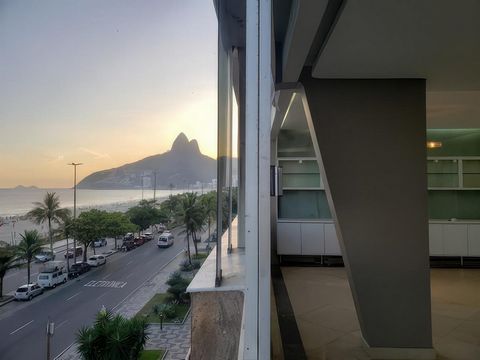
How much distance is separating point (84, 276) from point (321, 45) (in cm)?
209

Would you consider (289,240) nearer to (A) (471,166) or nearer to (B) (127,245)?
(A) (471,166)

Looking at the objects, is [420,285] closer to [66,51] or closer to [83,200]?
[83,200]

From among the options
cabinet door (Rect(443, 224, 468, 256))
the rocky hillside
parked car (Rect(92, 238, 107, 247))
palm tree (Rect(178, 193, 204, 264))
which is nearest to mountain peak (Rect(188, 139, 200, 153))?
the rocky hillside

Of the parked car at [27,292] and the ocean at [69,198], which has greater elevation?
the ocean at [69,198]

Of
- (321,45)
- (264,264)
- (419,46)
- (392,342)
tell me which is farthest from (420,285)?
(264,264)

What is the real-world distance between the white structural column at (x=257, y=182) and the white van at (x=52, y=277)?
1.57 ft

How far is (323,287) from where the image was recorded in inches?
194

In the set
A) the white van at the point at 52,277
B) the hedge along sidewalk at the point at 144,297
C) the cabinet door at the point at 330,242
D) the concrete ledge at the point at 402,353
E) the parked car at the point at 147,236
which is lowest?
the concrete ledge at the point at 402,353

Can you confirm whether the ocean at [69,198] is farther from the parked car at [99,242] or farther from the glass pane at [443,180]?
the glass pane at [443,180]

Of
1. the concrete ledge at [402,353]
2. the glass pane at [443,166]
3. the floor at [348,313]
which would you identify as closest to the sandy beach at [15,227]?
the floor at [348,313]

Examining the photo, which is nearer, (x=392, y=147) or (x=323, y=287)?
(x=392, y=147)

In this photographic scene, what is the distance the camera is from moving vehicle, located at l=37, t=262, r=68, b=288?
0.77 m

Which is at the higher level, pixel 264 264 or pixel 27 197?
pixel 27 197

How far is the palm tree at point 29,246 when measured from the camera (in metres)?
0.74
